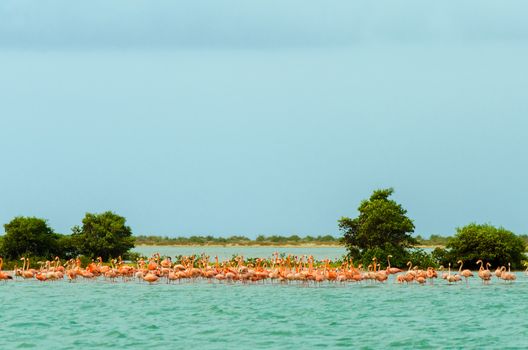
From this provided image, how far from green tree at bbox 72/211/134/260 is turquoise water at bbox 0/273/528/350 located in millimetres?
15801

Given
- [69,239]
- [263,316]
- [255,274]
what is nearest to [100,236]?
[69,239]

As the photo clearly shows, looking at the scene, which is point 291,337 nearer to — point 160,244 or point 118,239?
point 118,239

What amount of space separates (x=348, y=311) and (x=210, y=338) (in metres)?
9.10

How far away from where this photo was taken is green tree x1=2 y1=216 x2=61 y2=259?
6812 centimetres

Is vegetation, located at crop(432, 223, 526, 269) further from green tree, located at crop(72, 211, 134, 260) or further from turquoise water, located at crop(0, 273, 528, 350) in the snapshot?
green tree, located at crop(72, 211, 134, 260)

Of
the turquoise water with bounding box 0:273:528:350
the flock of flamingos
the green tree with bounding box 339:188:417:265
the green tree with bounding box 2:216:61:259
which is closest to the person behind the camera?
A: the turquoise water with bounding box 0:273:528:350

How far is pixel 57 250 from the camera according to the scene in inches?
2768

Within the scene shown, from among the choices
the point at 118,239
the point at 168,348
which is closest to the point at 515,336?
the point at 168,348

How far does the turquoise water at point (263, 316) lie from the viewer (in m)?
32.6

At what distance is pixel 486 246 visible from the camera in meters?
62.8

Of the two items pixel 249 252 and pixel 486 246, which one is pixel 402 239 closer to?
pixel 486 246

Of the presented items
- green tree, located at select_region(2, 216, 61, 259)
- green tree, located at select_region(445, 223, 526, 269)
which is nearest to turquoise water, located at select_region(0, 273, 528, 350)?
green tree, located at select_region(445, 223, 526, 269)

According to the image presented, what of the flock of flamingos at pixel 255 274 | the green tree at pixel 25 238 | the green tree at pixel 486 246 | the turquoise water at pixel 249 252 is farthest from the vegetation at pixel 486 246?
the turquoise water at pixel 249 252

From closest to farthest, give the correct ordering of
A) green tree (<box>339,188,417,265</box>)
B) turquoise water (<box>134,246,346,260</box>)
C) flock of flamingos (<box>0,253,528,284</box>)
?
flock of flamingos (<box>0,253,528,284</box>) → green tree (<box>339,188,417,265</box>) → turquoise water (<box>134,246,346,260</box>)
